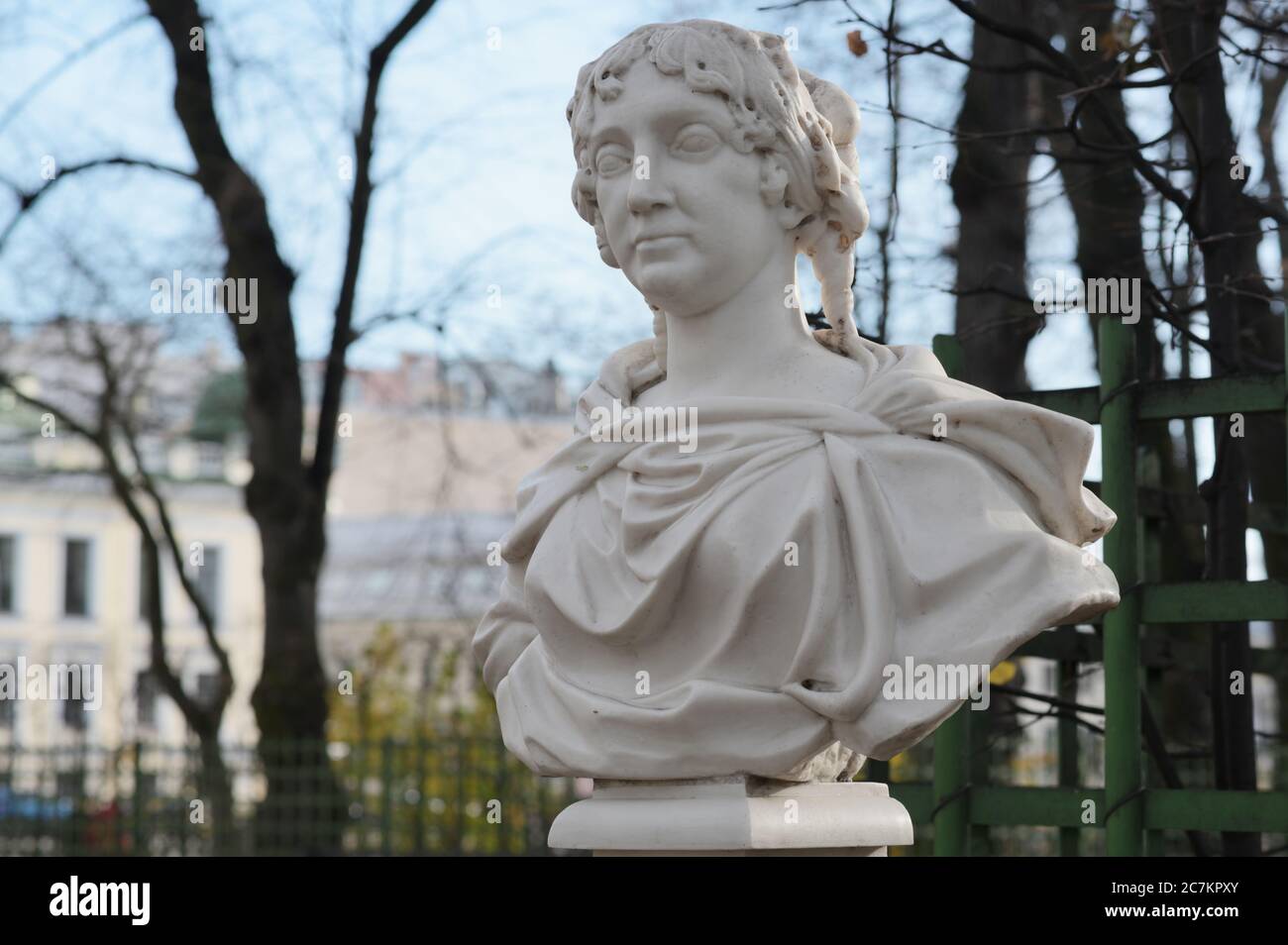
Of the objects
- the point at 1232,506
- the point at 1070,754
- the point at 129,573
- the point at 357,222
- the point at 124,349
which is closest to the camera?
the point at 1232,506

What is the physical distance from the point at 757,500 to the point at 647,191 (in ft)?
2.52

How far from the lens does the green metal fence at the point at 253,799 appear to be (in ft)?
35.3

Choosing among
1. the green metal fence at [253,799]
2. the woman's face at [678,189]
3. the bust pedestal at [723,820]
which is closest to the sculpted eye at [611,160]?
the woman's face at [678,189]

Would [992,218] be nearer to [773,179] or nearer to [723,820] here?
[773,179]

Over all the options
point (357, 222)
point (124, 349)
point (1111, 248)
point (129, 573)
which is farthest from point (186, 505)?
point (1111, 248)

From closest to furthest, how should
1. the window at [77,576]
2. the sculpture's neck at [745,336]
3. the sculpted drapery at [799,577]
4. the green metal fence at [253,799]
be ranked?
the sculpted drapery at [799,577] → the sculpture's neck at [745,336] → the green metal fence at [253,799] → the window at [77,576]

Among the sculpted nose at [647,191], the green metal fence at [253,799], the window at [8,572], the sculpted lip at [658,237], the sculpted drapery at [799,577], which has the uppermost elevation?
the window at [8,572]

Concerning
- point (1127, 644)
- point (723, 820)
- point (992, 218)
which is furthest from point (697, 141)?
point (992, 218)

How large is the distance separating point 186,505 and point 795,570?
104 feet

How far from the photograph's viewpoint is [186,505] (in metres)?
34.5

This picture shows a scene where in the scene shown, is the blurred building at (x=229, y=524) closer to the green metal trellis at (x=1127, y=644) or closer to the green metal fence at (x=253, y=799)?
the green metal fence at (x=253, y=799)

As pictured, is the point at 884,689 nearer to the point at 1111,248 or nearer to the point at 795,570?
the point at 795,570

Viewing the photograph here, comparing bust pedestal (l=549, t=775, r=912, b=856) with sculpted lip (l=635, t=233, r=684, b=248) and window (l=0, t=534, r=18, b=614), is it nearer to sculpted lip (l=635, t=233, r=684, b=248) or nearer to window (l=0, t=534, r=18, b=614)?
sculpted lip (l=635, t=233, r=684, b=248)

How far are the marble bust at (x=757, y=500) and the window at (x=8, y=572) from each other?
2929 centimetres
